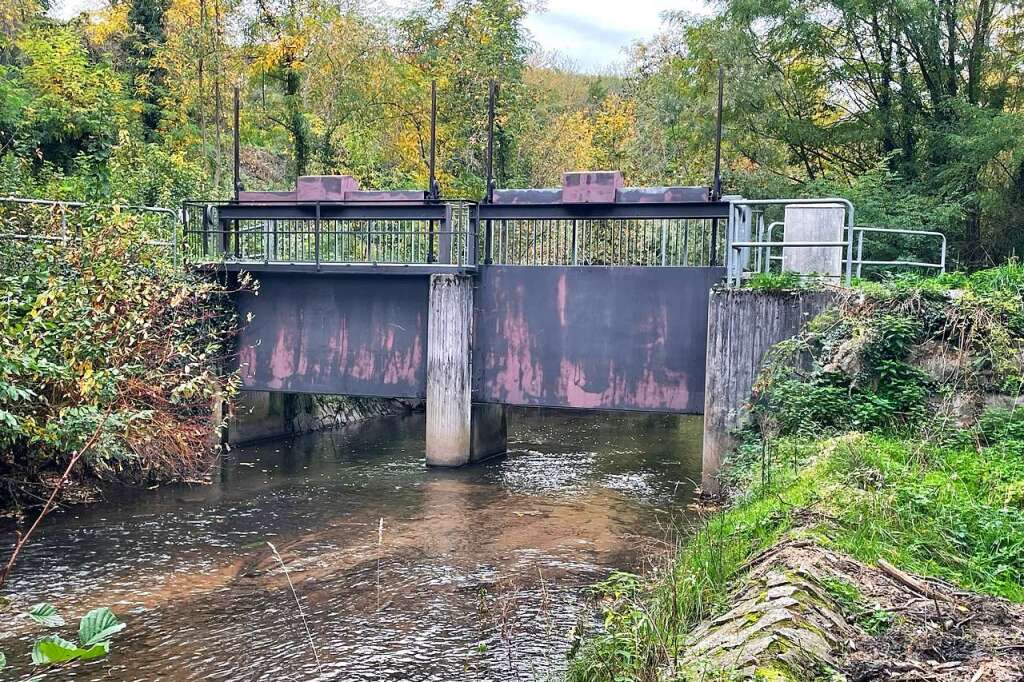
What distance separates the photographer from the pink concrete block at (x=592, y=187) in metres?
12.5

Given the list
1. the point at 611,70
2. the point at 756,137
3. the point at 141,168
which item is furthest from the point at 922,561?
the point at 611,70

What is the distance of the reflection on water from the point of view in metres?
6.96

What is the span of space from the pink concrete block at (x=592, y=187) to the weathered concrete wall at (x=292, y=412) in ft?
19.8

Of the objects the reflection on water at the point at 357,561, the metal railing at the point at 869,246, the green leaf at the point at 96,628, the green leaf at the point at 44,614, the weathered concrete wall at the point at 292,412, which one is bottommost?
the reflection on water at the point at 357,561

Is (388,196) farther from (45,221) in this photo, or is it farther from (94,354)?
(94,354)

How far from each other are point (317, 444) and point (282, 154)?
17448mm

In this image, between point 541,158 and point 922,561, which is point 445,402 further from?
point 541,158

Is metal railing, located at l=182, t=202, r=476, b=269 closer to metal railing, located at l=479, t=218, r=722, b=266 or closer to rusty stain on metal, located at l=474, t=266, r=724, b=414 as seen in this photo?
metal railing, located at l=479, t=218, r=722, b=266

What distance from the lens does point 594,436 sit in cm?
1730

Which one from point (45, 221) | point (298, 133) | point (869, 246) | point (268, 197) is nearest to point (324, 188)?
point (268, 197)

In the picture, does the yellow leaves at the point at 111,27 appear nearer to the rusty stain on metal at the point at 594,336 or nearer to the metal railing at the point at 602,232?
the metal railing at the point at 602,232

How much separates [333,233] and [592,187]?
13.1 feet

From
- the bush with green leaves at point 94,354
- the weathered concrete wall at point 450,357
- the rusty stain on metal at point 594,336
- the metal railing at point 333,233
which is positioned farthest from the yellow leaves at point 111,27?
the rusty stain on metal at point 594,336

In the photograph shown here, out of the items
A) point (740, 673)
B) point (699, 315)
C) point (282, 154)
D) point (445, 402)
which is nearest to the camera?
point (740, 673)
